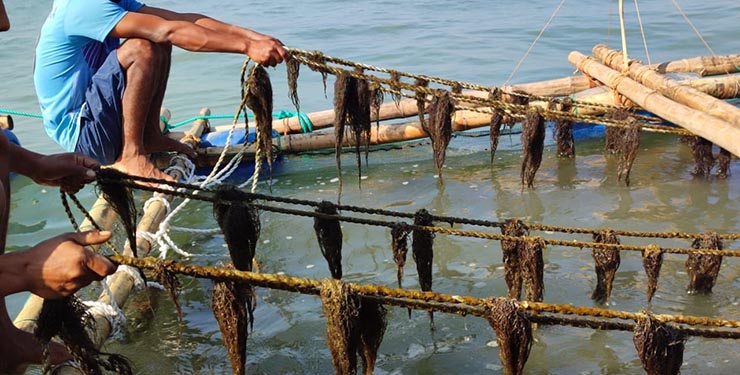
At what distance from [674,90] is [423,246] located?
12.7 ft

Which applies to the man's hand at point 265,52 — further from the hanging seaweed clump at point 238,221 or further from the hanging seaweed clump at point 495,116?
the hanging seaweed clump at point 495,116

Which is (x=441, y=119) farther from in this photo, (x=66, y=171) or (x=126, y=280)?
(x=66, y=171)

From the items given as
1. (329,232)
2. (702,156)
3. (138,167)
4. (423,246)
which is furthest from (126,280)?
(702,156)

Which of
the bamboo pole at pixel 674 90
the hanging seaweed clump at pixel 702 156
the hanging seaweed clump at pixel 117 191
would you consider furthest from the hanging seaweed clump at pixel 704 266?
the hanging seaweed clump at pixel 117 191

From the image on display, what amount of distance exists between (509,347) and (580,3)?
58.6ft

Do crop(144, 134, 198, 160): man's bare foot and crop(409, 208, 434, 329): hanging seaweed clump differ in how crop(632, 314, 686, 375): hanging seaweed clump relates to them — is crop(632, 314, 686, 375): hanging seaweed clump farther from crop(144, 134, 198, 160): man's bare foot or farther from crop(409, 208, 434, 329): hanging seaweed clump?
crop(144, 134, 198, 160): man's bare foot

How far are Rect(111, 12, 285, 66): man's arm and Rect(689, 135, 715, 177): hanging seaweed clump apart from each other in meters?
4.02

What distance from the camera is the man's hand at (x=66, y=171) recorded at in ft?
13.2

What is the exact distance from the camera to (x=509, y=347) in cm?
309

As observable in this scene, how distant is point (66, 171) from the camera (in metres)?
4.03

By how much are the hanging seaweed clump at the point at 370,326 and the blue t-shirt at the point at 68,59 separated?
3.06m

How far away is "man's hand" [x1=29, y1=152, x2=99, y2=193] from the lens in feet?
13.2

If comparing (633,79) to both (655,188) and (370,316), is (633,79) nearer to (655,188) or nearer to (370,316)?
(655,188)

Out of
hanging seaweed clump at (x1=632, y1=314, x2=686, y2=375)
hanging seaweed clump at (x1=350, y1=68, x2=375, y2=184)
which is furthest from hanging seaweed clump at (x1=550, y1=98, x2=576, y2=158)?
hanging seaweed clump at (x1=632, y1=314, x2=686, y2=375)
